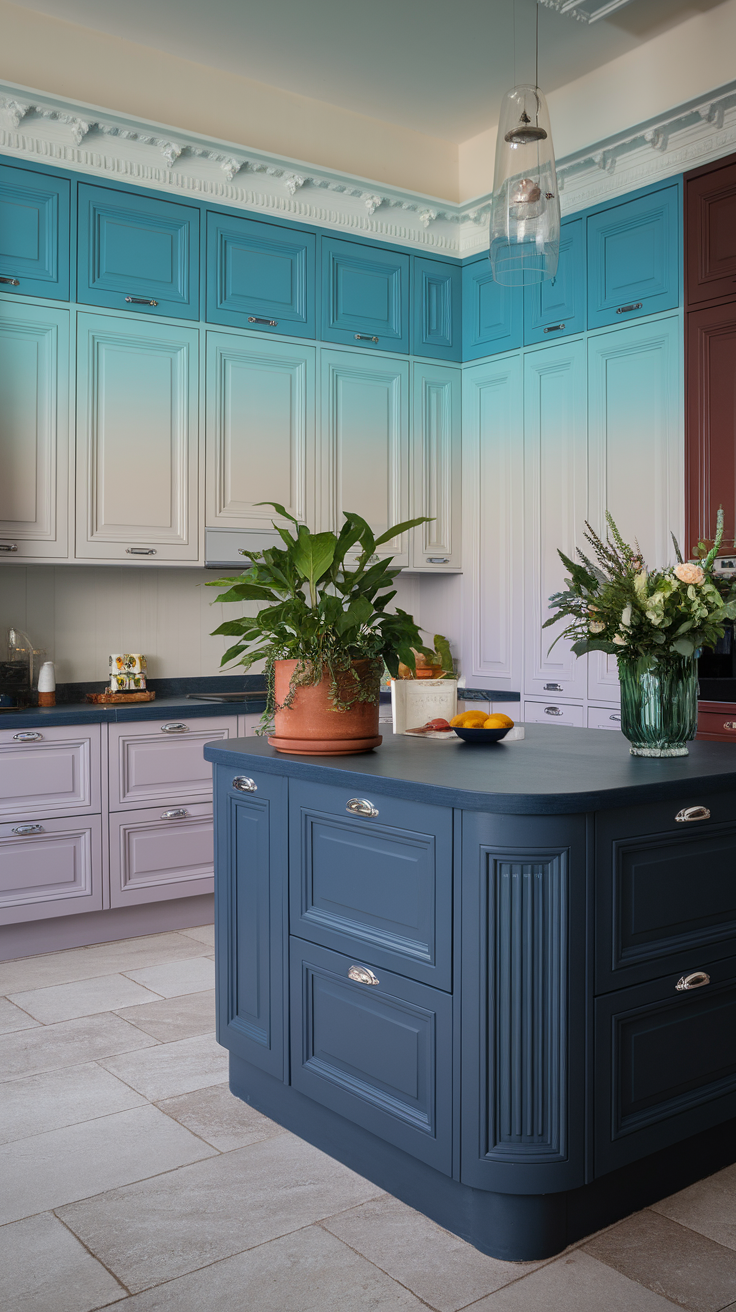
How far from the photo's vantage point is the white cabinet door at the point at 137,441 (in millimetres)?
4043

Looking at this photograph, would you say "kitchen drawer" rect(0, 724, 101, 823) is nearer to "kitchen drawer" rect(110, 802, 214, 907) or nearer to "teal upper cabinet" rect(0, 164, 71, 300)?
"kitchen drawer" rect(110, 802, 214, 907)

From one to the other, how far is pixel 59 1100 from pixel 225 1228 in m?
0.77

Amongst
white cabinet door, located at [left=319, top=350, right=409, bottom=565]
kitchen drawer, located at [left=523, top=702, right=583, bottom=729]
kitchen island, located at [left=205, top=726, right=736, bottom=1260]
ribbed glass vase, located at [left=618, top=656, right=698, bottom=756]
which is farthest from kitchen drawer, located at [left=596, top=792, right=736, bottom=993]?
white cabinet door, located at [left=319, top=350, right=409, bottom=565]

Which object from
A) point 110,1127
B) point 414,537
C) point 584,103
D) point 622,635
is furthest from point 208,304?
point 110,1127

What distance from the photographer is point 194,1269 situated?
184 cm

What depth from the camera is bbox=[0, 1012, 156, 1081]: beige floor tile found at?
2.79m

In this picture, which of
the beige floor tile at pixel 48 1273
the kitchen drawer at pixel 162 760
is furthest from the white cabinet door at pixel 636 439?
the beige floor tile at pixel 48 1273

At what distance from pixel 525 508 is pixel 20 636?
2.27 m

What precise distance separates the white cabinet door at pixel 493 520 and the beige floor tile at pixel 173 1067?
7.92 feet

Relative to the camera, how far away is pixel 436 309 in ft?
16.5

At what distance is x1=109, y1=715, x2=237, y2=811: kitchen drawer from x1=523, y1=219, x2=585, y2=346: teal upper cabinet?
2177 millimetres

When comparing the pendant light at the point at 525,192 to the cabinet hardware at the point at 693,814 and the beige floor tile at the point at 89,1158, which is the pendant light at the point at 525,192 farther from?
the beige floor tile at the point at 89,1158

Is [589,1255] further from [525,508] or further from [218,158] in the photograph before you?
[218,158]

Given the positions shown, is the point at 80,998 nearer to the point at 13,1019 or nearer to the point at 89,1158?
the point at 13,1019
